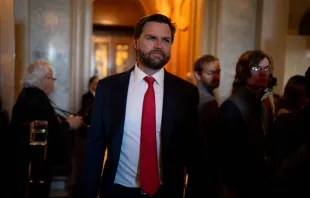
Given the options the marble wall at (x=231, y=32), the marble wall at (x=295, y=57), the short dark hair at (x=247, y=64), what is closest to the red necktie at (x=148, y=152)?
the short dark hair at (x=247, y=64)

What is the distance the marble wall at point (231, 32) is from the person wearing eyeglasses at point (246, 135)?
2.93m

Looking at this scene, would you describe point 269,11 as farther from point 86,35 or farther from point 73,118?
point 73,118

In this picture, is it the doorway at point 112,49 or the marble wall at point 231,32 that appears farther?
the doorway at point 112,49

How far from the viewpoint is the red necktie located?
2029 millimetres

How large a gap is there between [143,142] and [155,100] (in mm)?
250

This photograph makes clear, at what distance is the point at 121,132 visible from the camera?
206cm

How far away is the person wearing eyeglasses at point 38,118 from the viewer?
10.6 ft

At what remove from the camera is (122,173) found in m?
2.09

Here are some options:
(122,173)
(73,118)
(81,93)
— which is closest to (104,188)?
(122,173)

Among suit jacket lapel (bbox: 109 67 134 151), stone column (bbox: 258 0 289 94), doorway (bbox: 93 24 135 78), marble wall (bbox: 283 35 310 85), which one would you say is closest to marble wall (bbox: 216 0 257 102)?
stone column (bbox: 258 0 289 94)

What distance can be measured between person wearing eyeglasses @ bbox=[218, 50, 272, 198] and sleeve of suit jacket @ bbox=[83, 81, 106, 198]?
0.76 metres

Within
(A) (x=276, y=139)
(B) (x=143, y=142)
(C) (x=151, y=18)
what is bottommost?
(B) (x=143, y=142)

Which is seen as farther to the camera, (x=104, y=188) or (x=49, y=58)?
(x=49, y=58)

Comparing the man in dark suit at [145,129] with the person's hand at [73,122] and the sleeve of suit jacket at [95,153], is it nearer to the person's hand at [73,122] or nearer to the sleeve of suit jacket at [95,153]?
the sleeve of suit jacket at [95,153]
